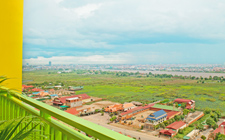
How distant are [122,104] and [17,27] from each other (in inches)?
88.2

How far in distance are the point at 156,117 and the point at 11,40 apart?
262 cm

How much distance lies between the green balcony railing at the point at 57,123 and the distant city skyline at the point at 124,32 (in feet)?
4.89

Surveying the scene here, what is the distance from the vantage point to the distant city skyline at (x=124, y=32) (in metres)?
1.92

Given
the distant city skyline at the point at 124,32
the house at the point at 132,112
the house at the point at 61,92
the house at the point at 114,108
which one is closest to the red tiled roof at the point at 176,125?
the house at the point at 132,112

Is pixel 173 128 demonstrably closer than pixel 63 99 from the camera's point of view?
Yes

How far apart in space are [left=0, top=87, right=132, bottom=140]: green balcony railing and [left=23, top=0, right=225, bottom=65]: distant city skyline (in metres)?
1.49

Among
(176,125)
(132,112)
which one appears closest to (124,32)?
(132,112)

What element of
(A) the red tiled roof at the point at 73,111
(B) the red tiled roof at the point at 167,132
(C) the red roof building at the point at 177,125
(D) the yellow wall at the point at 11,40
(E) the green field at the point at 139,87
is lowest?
(A) the red tiled roof at the point at 73,111

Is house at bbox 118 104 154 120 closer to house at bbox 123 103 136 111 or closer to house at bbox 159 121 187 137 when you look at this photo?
house at bbox 123 103 136 111

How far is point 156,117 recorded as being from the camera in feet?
5.72

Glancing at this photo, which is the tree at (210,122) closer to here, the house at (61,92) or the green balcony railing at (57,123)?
the green balcony railing at (57,123)

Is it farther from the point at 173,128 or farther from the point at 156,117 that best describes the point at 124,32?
the point at 173,128

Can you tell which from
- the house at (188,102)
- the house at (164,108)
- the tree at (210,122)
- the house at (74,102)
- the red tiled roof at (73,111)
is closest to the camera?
the tree at (210,122)

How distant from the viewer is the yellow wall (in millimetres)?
2830
